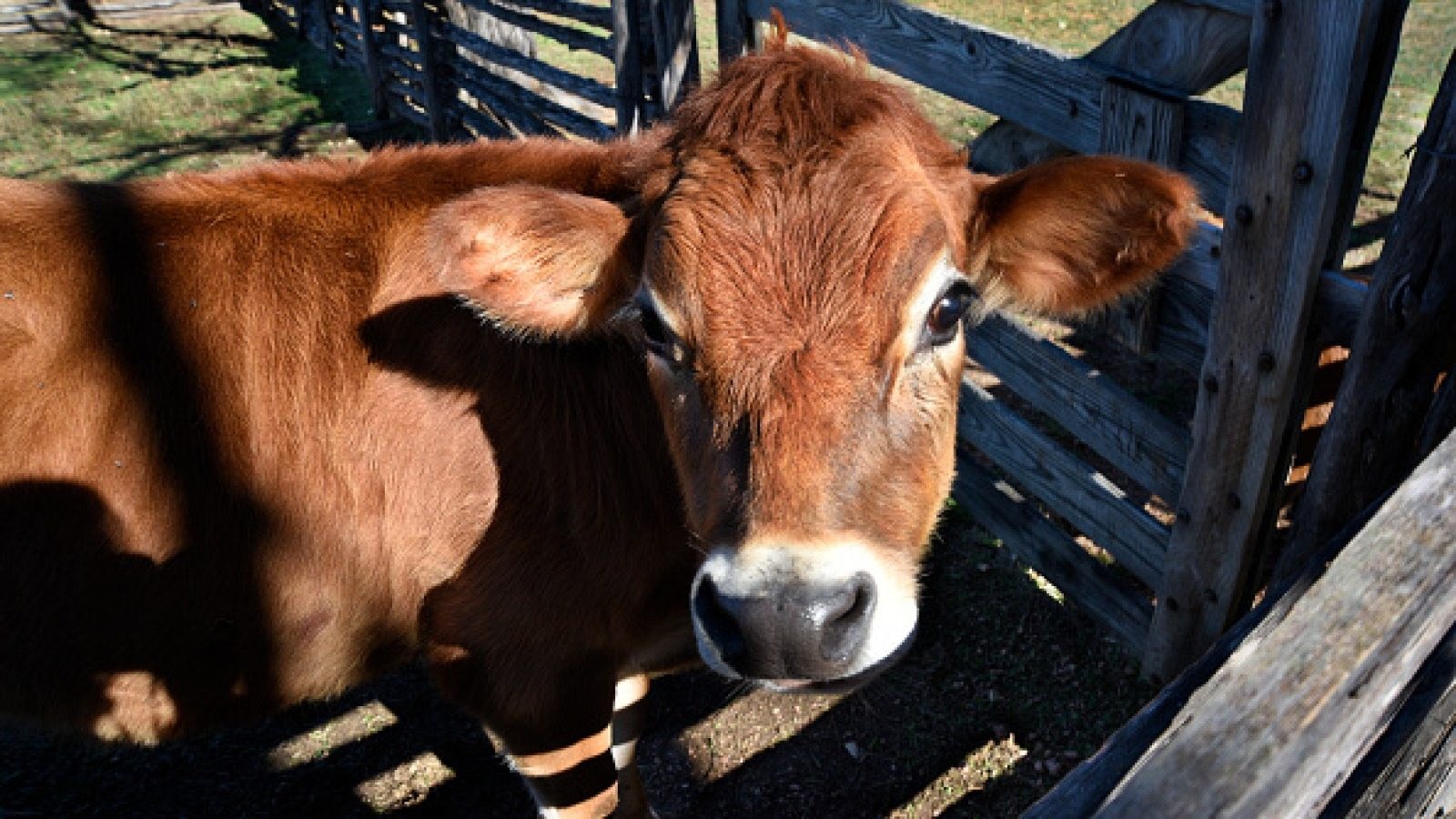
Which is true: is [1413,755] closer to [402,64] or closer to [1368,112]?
[1368,112]

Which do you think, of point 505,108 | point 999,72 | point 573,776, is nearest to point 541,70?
point 505,108

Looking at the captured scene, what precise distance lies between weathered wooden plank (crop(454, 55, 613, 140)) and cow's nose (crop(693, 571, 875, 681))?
605 cm

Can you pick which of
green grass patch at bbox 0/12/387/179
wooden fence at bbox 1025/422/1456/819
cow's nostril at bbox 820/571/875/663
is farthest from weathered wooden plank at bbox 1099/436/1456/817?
green grass patch at bbox 0/12/387/179

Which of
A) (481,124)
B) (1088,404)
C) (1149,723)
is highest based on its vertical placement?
A: (1149,723)

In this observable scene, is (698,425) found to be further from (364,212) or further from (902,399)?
(364,212)

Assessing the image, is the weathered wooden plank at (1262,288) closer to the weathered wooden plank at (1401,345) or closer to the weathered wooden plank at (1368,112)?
the weathered wooden plank at (1368,112)

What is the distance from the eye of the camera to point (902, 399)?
224 centimetres

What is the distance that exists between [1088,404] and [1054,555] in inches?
28.9

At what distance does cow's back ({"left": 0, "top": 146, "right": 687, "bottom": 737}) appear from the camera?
8.69 ft

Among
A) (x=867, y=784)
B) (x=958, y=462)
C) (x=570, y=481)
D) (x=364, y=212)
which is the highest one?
(x=364, y=212)

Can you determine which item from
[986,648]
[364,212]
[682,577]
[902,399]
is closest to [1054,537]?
[986,648]

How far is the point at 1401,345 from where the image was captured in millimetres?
2479

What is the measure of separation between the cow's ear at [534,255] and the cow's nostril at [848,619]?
1.02m

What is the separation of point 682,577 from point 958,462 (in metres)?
2.22
